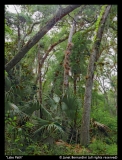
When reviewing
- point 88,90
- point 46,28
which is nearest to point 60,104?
point 88,90

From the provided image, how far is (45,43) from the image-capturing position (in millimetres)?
13797

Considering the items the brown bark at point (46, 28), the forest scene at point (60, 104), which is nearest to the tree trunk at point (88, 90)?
the forest scene at point (60, 104)

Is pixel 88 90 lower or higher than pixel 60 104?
higher

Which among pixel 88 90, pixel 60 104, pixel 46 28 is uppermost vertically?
pixel 46 28

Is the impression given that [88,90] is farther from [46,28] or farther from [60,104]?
[46,28]

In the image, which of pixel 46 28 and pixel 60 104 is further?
Answer: pixel 60 104

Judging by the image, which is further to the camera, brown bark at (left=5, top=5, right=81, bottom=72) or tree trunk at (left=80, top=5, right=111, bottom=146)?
tree trunk at (left=80, top=5, right=111, bottom=146)

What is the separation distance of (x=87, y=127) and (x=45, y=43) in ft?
27.1

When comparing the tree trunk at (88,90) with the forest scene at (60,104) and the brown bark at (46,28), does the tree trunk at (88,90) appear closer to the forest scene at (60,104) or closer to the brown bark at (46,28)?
the forest scene at (60,104)

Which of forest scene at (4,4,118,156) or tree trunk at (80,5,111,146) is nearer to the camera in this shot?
forest scene at (4,4,118,156)

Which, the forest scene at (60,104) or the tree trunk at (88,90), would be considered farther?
the tree trunk at (88,90)

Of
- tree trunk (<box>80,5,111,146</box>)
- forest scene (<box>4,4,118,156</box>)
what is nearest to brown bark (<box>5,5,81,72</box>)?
forest scene (<box>4,4,118,156</box>)

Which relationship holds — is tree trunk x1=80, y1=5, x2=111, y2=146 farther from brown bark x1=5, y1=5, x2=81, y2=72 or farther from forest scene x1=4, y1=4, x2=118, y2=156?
brown bark x1=5, y1=5, x2=81, y2=72
